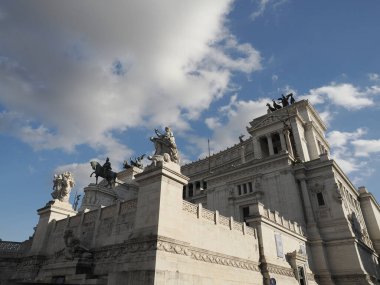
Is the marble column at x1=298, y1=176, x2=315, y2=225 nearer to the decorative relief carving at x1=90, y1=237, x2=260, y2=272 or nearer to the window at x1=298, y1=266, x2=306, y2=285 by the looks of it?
the window at x1=298, y1=266, x2=306, y2=285

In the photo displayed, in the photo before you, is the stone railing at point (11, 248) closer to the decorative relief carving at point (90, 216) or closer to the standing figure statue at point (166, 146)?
the decorative relief carving at point (90, 216)

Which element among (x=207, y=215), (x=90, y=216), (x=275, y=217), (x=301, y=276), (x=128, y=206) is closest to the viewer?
(x=128, y=206)

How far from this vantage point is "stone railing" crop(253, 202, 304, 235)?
26050 mm

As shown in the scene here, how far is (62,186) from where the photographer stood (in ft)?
91.5

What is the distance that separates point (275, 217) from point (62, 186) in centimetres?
2151

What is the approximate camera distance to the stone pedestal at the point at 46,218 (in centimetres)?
2483

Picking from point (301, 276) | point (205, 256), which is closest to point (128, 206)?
point (205, 256)

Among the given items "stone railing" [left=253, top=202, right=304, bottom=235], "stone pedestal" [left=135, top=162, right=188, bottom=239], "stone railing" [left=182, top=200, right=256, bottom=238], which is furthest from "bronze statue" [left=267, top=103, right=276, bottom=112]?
"stone pedestal" [left=135, top=162, right=188, bottom=239]

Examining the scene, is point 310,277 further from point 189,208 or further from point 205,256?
point 189,208

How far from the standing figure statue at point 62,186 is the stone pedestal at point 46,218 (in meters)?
0.68

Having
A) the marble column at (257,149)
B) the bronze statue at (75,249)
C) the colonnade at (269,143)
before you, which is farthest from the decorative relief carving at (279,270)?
the marble column at (257,149)

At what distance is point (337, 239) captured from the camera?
32281 millimetres

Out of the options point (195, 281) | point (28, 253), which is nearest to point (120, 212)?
point (195, 281)

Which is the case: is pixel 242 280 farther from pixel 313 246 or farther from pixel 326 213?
pixel 326 213
